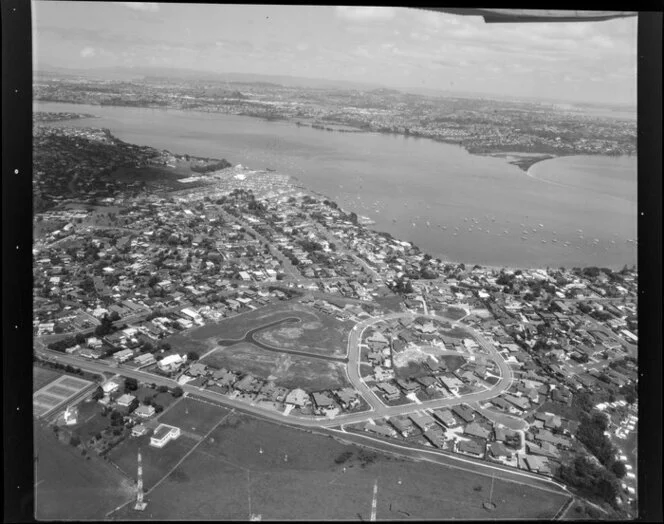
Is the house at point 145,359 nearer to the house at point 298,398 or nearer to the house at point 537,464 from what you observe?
the house at point 298,398

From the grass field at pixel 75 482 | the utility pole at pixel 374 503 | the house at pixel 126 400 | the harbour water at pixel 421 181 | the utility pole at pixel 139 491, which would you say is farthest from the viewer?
the harbour water at pixel 421 181

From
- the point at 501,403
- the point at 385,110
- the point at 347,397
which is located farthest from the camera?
the point at 385,110

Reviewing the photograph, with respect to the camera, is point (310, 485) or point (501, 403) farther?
point (501, 403)

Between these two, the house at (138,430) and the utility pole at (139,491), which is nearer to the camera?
the utility pole at (139,491)

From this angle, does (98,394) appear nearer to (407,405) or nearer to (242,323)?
(242,323)

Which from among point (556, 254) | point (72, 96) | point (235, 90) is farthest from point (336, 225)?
point (72, 96)

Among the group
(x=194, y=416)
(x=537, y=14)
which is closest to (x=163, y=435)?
(x=194, y=416)

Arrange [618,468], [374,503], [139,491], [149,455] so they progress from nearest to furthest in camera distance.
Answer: [374,503]
[139,491]
[618,468]
[149,455]

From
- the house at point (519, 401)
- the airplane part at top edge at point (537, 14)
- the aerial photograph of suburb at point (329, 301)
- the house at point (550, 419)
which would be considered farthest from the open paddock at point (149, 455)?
the airplane part at top edge at point (537, 14)
